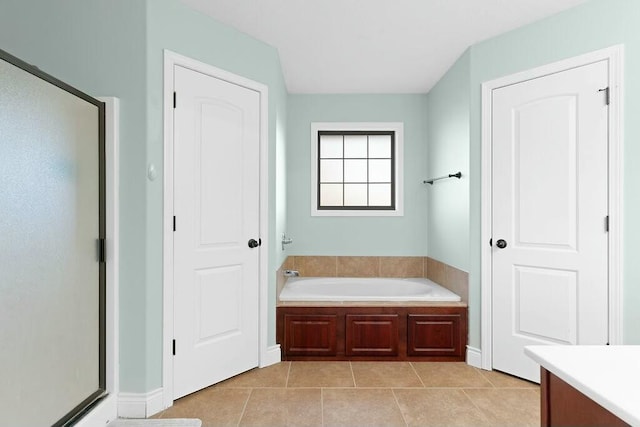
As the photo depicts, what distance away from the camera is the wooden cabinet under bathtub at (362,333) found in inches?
117

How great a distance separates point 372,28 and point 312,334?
7.64 feet

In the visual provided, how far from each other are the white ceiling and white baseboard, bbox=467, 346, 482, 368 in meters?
2.33

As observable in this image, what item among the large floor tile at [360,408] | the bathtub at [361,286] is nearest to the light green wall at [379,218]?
the bathtub at [361,286]

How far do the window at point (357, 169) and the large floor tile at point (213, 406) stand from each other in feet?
6.81

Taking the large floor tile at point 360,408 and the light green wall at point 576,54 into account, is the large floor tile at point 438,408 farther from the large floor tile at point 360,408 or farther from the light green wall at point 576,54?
the light green wall at point 576,54

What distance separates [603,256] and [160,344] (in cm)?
A: 270

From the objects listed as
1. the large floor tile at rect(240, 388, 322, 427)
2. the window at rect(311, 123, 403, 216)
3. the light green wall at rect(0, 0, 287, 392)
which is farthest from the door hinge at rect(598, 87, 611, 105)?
the light green wall at rect(0, 0, 287, 392)

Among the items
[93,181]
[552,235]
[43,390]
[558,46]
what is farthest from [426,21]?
[43,390]

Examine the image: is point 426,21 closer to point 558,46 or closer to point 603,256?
point 558,46

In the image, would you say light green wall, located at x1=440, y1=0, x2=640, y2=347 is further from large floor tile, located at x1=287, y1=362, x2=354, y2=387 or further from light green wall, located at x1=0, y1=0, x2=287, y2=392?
light green wall, located at x1=0, y1=0, x2=287, y2=392

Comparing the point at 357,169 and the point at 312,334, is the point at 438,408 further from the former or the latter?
the point at 357,169

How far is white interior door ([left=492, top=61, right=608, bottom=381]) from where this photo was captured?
2322 millimetres

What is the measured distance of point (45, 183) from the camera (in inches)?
63.4

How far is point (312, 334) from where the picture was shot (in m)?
2.99
